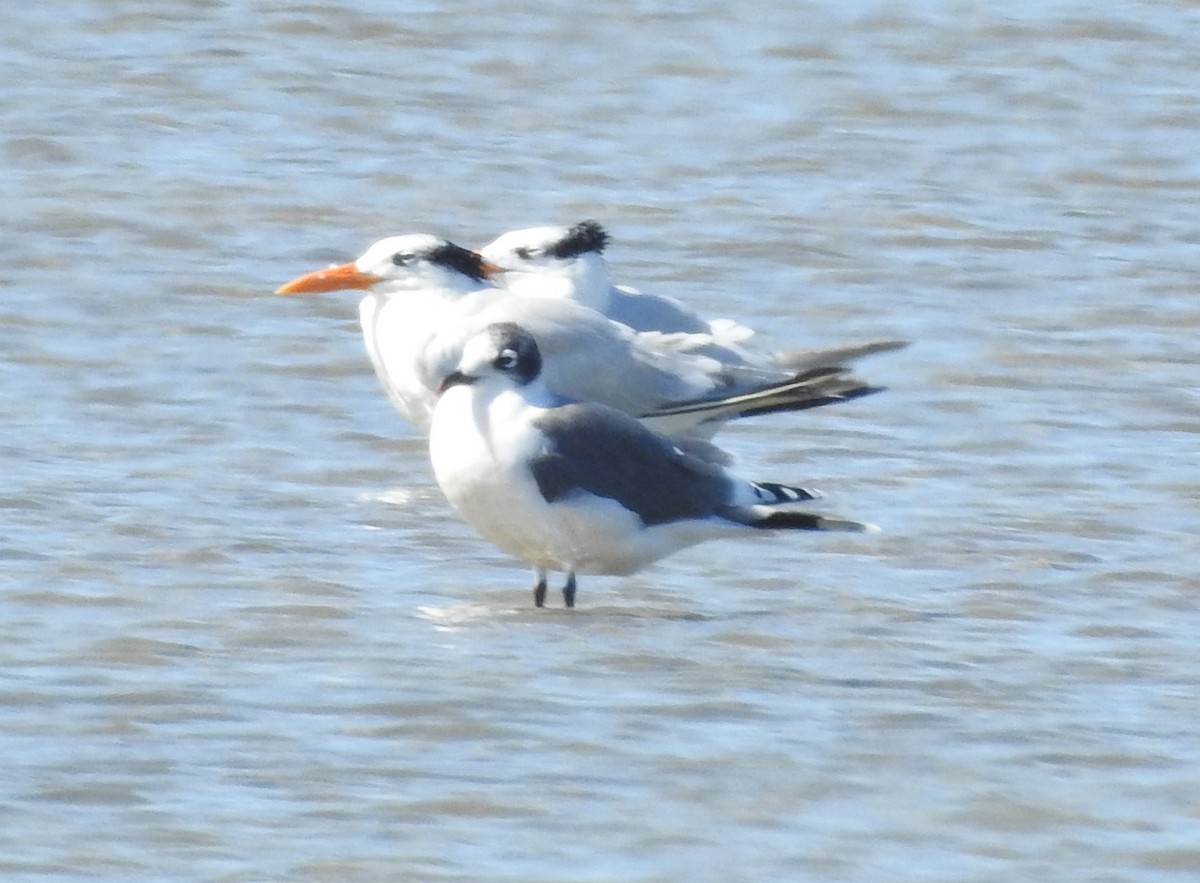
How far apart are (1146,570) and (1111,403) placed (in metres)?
1.94

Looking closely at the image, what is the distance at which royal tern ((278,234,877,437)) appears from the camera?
839cm

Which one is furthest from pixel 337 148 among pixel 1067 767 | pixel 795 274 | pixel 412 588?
pixel 1067 767

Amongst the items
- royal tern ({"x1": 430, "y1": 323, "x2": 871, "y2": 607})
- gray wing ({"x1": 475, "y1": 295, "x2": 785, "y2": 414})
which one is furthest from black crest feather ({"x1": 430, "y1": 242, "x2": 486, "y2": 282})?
royal tern ({"x1": 430, "y1": 323, "x2": 871, "y2": 607})

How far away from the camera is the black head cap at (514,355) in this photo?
730 cm

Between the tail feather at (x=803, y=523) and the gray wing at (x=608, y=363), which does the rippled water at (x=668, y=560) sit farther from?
the gray wing at (x=608, y=363)

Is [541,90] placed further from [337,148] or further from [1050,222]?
[1050,222]

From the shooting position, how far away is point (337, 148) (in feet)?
44.4

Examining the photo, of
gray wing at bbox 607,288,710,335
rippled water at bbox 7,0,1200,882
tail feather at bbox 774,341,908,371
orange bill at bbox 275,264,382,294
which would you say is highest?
orange bill at bbox 275,264,382,294

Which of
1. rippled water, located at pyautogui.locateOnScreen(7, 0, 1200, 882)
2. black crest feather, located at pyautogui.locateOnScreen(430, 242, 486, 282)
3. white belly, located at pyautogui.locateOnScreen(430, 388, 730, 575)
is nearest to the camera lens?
rippled water, located at pyautogui.locateOnScreen(7, 0, 1200, 882)

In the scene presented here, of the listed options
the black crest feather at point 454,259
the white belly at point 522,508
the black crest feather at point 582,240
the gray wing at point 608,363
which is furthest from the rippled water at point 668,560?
the black crest feather at point 582,240

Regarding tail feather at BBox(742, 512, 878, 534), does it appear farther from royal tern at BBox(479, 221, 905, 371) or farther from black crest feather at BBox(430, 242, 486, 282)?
black crest feather at BBox(430, 242, 486, 282)

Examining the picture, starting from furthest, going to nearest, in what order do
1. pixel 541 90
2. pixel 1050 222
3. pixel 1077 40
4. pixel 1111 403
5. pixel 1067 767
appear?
1. pixel 1077 40
2. pixel 541 90
3. pixel 1050 222
4. pixel 1111 403
5. pixel 1067 767

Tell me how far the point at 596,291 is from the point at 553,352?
2.97ft

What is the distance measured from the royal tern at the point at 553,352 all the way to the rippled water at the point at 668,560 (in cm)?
32
